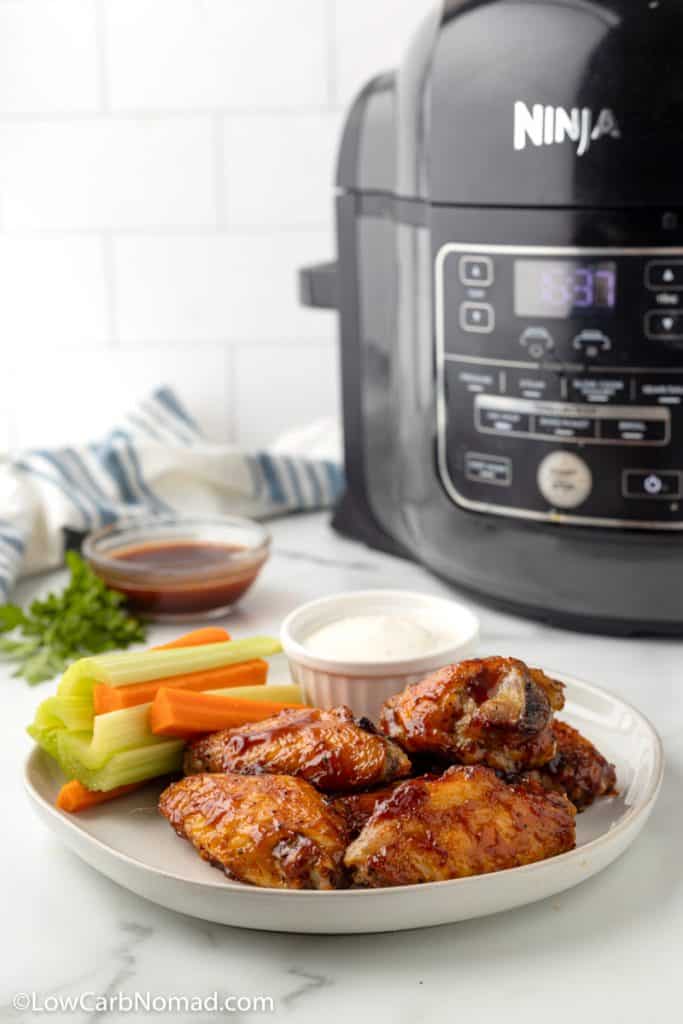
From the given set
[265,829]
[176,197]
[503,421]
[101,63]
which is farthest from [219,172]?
[265,829]

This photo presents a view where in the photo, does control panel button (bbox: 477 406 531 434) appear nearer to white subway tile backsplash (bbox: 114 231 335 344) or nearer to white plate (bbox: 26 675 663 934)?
white plate (bbox: 26 675 663 934)

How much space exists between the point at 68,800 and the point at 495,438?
0.42 m

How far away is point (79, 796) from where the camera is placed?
2.21 feet

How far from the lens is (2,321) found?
159cm

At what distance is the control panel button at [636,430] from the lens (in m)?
0.88

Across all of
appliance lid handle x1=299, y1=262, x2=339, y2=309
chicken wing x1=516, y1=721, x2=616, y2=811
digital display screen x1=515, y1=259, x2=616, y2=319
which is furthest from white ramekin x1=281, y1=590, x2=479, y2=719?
appliance lid handle x1=299, y1=262, x2=339, y2=309

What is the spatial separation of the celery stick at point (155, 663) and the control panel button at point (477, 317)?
279 millimetres

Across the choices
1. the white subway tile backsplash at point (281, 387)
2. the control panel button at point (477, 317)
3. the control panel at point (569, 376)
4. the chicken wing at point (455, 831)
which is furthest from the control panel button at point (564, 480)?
the white subway tile backsplash at point (281, 387)

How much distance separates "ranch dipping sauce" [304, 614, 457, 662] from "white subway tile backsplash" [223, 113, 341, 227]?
0.77m

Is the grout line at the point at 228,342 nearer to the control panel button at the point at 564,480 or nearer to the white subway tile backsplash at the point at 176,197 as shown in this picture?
the white subway tile backsplash at the point at 176,197

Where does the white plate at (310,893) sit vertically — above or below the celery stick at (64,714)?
below

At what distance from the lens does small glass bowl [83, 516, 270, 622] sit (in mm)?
1021

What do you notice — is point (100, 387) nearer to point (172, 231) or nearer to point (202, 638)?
point (172, 231)

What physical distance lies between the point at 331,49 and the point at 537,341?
26.5 inches
